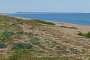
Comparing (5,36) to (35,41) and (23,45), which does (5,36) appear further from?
(23,45)

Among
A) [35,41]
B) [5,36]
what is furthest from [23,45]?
[5,36]

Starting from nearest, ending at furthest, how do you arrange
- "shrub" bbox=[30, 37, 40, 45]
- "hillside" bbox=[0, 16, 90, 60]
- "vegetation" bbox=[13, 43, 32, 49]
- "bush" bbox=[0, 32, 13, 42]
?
"hillside" bbox=[0, 16, 90, 60], "vegetation" bbox=[13, 43, 32, 49], "shrub" bbox=[30, 37, 40, 45], "bush" bbox=[0, 32, 13, 42]

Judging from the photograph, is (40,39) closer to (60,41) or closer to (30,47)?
(60,41)

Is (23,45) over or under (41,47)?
over

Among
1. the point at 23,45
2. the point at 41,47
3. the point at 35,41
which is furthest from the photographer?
the point at 35,41

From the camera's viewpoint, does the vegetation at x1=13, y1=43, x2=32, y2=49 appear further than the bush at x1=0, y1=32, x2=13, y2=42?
No

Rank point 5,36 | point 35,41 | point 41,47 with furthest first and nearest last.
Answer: point 5,36 < point 35,41 < point 41,47

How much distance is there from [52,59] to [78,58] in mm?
1227

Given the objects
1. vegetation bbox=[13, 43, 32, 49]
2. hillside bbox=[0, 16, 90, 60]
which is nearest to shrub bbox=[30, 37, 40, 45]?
hillside bbox=[0, 16, 90, 60]

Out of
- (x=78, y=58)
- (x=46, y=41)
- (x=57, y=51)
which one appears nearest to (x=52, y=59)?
(x=78, y=58)

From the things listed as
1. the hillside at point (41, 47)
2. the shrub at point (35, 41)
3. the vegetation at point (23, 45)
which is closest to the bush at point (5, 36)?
the hillside at point (41, 47)

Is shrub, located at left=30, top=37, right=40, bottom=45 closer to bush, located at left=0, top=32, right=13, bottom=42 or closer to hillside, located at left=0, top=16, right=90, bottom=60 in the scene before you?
hillside, located at left=0, top=16, right=90, bottom=60

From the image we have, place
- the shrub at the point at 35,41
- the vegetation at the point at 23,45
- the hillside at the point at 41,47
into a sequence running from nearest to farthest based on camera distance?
the hillside at the point at 41,47
the vegetation at the point at 23,45
the shrub at the point at 35,41

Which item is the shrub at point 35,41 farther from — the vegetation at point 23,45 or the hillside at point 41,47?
the vegetation at point 23,45
